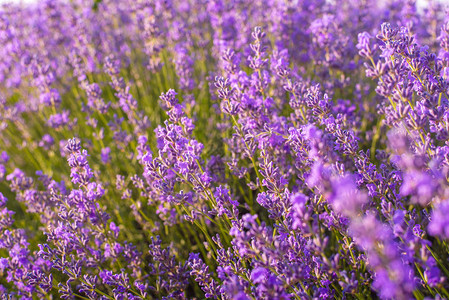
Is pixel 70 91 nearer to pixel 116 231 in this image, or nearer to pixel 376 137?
pixel 116 231

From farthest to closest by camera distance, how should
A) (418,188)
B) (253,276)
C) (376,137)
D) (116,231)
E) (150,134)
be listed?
(150,134) → (376,137) → (116,231) → (253,276) → (418,188)

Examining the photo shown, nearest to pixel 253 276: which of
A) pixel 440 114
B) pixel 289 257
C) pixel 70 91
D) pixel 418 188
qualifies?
pixel 289 257

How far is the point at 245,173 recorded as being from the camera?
248cm

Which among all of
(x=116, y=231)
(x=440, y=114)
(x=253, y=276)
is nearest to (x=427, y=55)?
(x=440, y=114)

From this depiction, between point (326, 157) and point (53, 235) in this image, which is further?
point (53, 235)

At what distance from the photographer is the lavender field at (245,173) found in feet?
4.93

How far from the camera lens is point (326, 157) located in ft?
5.13

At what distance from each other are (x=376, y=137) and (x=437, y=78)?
123 cm

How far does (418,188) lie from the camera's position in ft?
4.19

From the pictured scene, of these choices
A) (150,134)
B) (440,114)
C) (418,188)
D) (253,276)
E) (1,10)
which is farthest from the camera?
(1,10)

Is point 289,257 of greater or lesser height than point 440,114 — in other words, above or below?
below

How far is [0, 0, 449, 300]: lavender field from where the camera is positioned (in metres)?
1.50

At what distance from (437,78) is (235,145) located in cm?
145

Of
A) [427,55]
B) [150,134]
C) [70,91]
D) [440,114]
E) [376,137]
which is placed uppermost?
[70,91]
